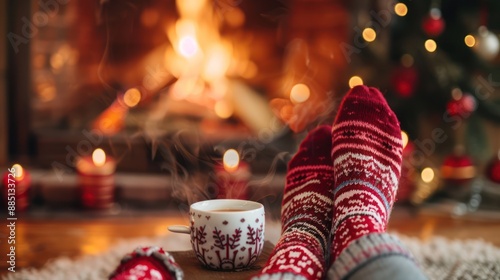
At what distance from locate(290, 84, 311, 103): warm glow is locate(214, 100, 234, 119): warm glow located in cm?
23

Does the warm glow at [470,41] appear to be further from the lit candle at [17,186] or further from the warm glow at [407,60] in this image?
the lit candle at [17,186]

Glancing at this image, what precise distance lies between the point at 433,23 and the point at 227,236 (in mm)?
1436

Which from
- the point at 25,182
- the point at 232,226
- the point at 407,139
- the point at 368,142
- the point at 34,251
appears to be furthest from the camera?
the point at 407,139

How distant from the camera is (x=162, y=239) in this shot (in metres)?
1.62

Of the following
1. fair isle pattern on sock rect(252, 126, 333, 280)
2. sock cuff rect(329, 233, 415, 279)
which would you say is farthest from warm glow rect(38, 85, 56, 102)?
sock cuff rect(329, 233, 415, 279)

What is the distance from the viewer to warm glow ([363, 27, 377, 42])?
83.4 inches

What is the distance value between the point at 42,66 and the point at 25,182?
410 millimetres

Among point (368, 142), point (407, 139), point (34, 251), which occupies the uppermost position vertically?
point (368, 142)

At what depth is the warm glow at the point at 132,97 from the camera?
84.1 inches

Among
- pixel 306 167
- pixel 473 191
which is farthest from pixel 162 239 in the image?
pixel 473 191

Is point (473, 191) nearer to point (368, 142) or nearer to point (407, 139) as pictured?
point (407, 139)
